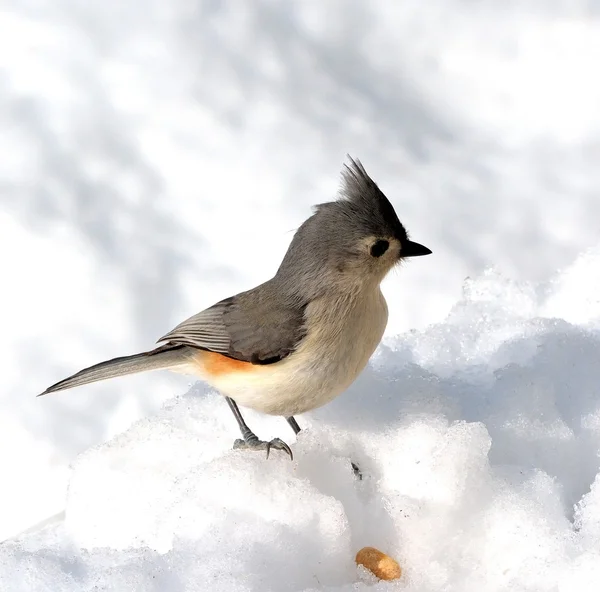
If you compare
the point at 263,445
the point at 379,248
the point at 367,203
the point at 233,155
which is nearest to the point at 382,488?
the point at 263,445

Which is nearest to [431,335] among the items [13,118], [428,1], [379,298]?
[379,298]

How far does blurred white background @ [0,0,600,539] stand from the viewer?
408 centimetres

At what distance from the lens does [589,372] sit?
337cm

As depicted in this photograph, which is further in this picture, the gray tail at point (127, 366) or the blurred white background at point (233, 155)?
the blurred white background at point (233, 155)

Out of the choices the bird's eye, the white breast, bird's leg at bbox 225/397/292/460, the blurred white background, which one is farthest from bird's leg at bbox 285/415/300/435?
the blurred white background

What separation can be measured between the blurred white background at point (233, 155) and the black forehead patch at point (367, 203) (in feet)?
4.78

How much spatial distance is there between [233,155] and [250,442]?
2456 millimetres

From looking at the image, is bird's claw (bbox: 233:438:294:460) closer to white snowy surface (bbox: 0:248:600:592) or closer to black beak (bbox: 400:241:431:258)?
white snowy surface (bbox: 0:248:600:592)

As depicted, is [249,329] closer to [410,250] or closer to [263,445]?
[263,445]

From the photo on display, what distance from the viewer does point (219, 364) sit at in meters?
2.87

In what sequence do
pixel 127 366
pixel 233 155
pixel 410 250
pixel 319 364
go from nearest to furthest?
1. pixel 319 364
2. pixel 410 250
3. pixel 127 366
4. pixel 233 155

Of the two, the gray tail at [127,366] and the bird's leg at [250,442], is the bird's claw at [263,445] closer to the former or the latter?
the bird's leg at [250,442]

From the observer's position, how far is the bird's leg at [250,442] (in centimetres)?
273

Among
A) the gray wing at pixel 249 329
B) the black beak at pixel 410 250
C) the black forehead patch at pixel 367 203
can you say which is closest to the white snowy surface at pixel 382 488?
the gray wing at pixel 249 329
